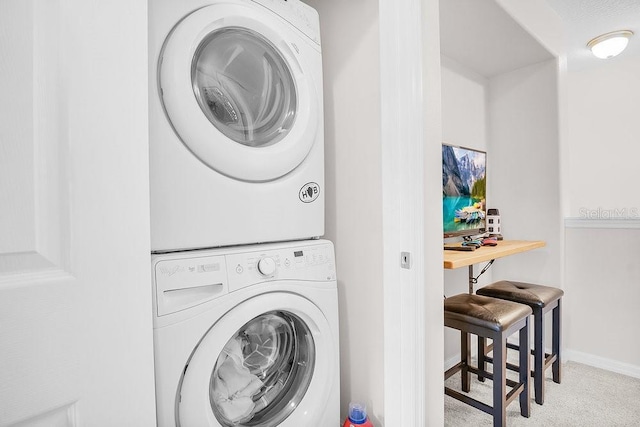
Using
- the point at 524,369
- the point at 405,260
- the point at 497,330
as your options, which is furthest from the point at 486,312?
the point at 405,260

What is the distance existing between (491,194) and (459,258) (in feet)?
4.99

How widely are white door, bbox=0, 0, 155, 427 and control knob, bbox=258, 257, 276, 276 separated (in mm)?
372

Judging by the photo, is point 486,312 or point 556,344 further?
point 556,344

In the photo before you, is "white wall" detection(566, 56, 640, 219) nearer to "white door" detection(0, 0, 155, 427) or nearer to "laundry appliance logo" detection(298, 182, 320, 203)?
"laundry appliance logo" detection(298, 182, 320, 203)

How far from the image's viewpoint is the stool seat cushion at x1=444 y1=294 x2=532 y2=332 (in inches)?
63.1

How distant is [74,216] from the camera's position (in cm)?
60

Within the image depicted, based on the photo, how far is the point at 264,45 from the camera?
3.66 ft

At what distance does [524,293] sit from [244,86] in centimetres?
198

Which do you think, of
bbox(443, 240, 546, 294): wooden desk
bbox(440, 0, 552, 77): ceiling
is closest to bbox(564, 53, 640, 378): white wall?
bbox(443, 240, 546, 294): wooden desk

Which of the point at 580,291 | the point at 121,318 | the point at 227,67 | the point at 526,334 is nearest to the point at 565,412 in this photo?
the point at 526,334

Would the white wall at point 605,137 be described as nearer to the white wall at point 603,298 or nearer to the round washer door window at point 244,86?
the white wall at point 603,298

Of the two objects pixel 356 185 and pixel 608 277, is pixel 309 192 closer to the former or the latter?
pixel 356 185

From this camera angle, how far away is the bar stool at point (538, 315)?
6.28 ft

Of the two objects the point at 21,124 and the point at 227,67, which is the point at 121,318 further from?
the point at 227,67
